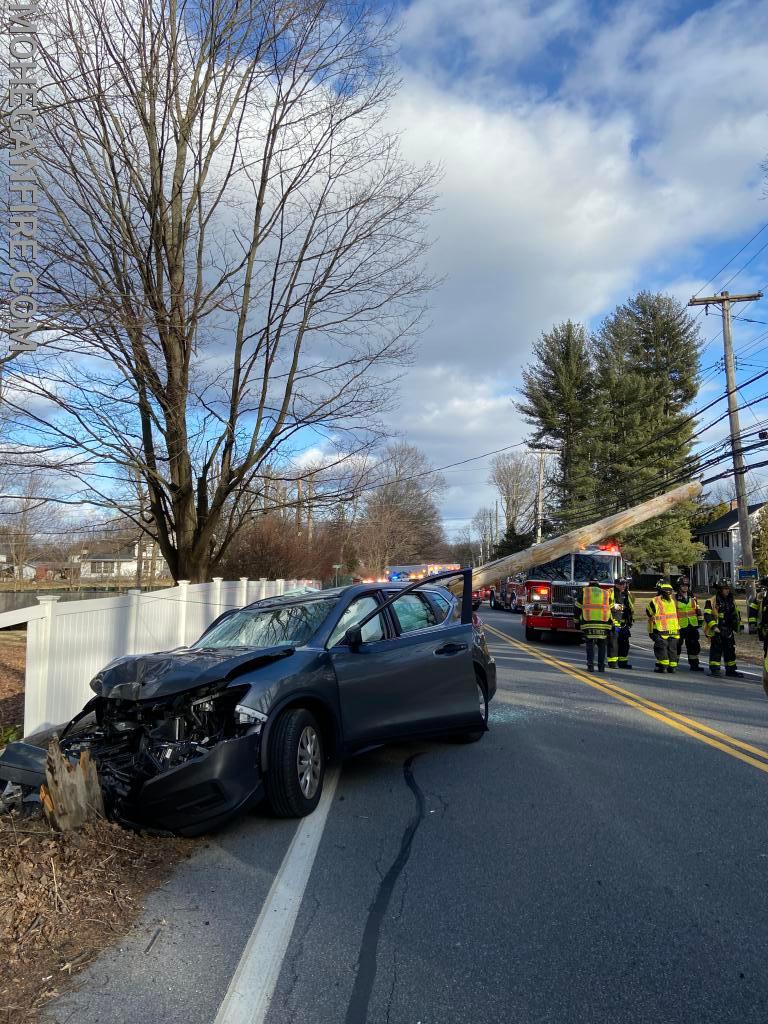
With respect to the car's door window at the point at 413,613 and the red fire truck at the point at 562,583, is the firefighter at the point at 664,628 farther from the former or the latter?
the car's door window at the point at 413,613

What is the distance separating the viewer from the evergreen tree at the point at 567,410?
4478 cm

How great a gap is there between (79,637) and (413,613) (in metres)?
3.47

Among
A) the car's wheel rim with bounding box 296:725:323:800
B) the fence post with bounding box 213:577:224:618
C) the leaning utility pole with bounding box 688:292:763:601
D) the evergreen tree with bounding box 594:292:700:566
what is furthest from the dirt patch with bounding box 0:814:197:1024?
the evergreen tree with bounding box 594:292:700:566

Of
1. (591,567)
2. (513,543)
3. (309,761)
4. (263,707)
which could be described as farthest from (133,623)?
(513,543)

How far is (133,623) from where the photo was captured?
931 cm

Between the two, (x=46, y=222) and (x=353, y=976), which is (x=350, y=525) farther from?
(x=353, y=976)

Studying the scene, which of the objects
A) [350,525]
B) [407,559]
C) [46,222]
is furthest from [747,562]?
[407,559]

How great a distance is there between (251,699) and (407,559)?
71030mm

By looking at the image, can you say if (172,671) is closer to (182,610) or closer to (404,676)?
(404,676)

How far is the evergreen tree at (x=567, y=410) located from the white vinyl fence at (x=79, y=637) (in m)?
36.4

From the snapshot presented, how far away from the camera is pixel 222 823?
4648 mm

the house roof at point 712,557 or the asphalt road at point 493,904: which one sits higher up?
the house roof at point 712,557

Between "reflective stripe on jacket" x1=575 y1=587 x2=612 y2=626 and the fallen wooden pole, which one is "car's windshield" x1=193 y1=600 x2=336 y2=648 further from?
the fallen wooden pole

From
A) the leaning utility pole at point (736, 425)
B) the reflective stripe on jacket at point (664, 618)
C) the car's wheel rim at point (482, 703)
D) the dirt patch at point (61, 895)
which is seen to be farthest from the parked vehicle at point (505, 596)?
the dirt patch at point (61, 895)
